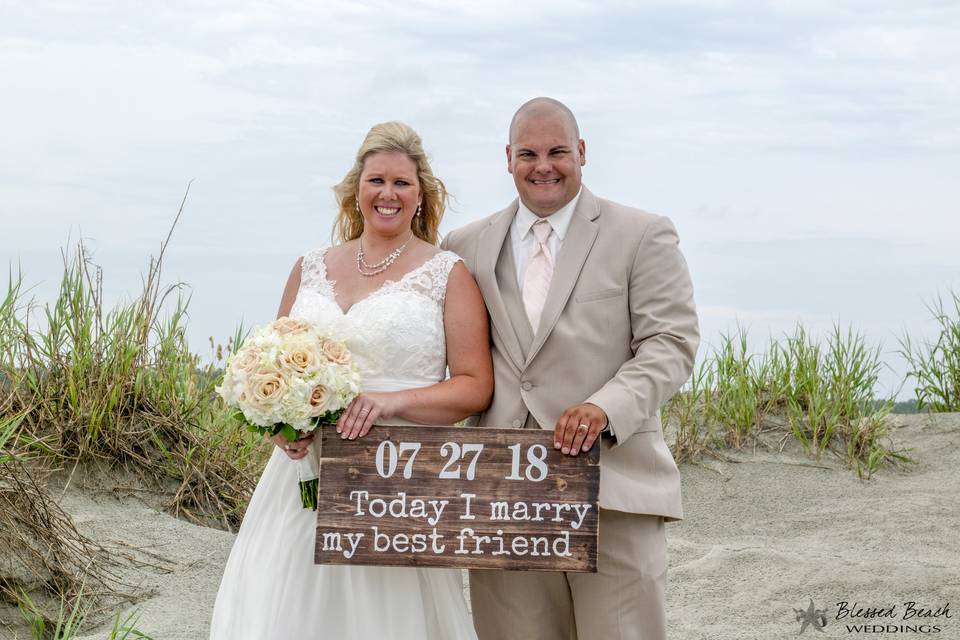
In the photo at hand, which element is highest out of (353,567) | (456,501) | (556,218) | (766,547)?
(556,218)

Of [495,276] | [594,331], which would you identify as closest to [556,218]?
[495,276]

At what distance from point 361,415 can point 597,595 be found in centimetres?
113

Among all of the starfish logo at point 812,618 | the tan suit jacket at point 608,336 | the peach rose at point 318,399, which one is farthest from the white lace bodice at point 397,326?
the starfish logo at point 812,618

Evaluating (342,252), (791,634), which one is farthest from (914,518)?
(342,252)

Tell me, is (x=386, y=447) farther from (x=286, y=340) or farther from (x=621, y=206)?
(x=621, y=206)

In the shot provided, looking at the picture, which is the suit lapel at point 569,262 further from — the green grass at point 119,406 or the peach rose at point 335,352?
the green grass at point 119,406

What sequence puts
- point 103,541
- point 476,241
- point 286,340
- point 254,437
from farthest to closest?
point 254,437 → point 103,541 → point 476,241 → point 286,340

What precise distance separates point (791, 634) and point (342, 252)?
3.27 m

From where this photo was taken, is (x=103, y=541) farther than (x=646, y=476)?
→ Yes

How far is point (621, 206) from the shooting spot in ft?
12.9

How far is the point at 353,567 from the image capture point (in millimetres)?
3730

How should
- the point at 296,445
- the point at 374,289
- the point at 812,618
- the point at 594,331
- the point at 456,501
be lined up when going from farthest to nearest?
the point at 812,618, the point at 374,289, the point at 594,331, the point at 296,445, the point at 456,501

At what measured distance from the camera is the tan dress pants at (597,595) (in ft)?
12.5

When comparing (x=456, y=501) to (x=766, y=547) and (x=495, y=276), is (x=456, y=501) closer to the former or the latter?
(x=495, y=276)
